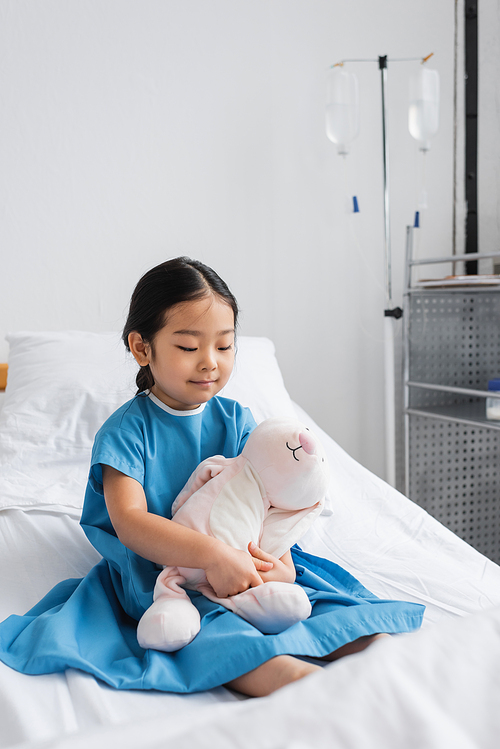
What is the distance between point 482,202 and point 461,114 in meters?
0.30

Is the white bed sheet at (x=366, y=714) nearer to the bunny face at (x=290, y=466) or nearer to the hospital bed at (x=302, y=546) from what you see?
the hospital bed at (x=302, y=546)

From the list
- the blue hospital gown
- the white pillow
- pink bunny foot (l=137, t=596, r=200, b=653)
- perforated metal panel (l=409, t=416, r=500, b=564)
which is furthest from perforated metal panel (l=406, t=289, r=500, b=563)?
pink bunny foot (l=137, t=596, r=200, b=653)

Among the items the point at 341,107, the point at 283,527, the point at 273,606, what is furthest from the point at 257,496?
the point at 341,107

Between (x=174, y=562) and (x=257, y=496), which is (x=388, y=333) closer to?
(x=257, y=496)

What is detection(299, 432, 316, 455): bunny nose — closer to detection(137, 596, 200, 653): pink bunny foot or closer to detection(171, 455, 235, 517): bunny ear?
detection(171, 455, 235, 517): bunny ear

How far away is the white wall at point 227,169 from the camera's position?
5.01 ft

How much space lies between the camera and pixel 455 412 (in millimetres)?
1727

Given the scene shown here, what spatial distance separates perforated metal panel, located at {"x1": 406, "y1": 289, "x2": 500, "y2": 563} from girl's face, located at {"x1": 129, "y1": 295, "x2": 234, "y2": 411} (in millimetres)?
1103

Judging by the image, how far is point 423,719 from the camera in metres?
0.32

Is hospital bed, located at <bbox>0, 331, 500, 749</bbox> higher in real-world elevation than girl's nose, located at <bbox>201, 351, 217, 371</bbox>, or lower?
lower

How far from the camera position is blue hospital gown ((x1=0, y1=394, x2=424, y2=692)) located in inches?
23.1

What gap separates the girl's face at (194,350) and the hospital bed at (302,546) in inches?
13.2

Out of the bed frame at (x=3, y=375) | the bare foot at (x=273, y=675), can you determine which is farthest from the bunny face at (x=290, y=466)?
the bed frame at (x=3, y=375)

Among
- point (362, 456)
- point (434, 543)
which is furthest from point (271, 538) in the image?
point (362, 456)
